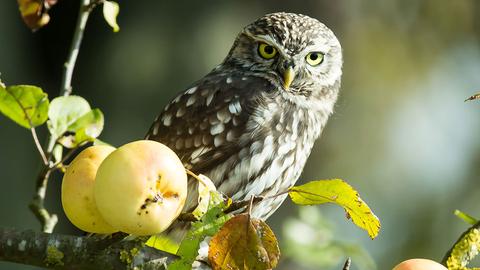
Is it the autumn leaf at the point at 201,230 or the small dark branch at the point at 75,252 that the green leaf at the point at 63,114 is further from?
the autumn leaf at the point at 201,230

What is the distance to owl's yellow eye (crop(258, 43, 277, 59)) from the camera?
418 cm

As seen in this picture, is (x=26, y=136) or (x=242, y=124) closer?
(x=242, y=124)

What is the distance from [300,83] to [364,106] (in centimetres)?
540

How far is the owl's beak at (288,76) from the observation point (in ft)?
13.1

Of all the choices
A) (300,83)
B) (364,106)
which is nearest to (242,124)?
(300,83)

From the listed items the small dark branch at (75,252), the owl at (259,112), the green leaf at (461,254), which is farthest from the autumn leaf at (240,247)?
the owl at (259,112)

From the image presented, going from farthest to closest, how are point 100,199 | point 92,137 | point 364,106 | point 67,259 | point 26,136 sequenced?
point 364,106
point 26,136
point 92,137
point 67,259
point 100,199

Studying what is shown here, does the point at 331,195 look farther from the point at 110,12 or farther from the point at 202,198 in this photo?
the point at 110,12

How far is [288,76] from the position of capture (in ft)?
13.1

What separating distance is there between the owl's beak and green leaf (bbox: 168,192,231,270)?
197cm

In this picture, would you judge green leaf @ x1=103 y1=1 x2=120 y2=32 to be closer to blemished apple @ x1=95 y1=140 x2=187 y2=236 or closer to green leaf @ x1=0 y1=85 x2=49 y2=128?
green leaf @ x1=0 y1=85 x2=49 y2=128

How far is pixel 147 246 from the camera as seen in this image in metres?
2.36

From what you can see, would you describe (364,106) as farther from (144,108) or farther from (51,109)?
(51,109)

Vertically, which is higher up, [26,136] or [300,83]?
[300,83]
